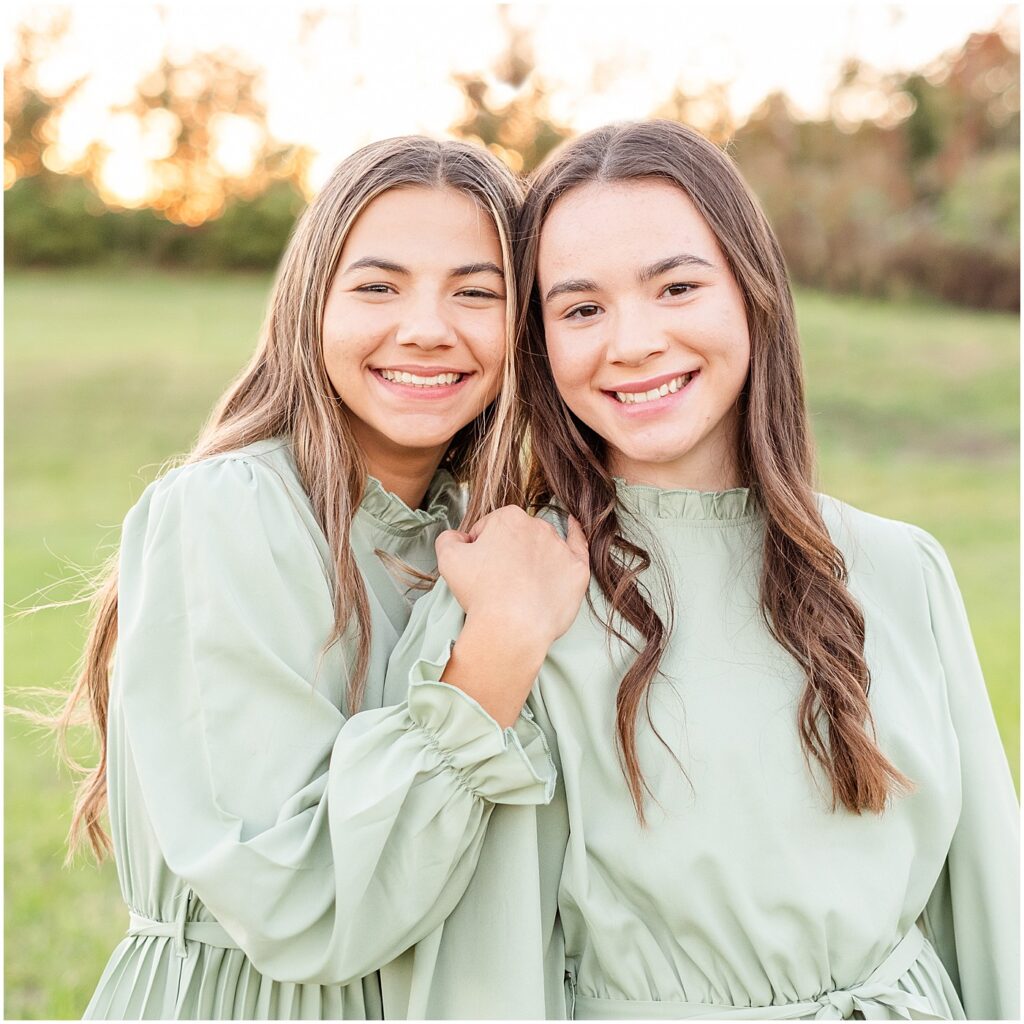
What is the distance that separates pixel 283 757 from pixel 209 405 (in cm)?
1400

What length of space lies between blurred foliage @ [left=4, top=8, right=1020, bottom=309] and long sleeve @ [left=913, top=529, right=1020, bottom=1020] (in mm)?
14267

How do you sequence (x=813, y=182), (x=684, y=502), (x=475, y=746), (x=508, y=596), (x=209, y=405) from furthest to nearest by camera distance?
(x=813, y=182) < (x=209, y=405) < (x=684, y=502) < (x=508, y=596) < (x=475, y=746)

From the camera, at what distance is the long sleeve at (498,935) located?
1835 millimetres

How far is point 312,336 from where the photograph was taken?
7.48 feet

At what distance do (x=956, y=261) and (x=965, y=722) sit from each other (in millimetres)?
15032

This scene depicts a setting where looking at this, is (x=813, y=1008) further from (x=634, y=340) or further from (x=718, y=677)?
(x=634, y=340)

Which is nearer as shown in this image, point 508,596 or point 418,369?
point 508,596

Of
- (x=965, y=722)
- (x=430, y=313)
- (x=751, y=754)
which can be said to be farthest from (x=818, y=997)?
(x=430, y=313)

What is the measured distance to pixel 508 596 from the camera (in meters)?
1.92

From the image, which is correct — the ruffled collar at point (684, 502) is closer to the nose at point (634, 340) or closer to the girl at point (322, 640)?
the girl at point (322, 640)

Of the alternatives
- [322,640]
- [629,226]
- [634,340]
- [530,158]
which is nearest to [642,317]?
[634,340]

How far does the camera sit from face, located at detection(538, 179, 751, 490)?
1.99m

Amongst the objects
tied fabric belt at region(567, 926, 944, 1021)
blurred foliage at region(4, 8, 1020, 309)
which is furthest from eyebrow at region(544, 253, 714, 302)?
blurred foliage at region(4, 8, 1020, 309)

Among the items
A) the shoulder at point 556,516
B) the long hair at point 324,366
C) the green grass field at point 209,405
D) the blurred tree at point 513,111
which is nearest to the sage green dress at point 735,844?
the shoulder at point 556,516
